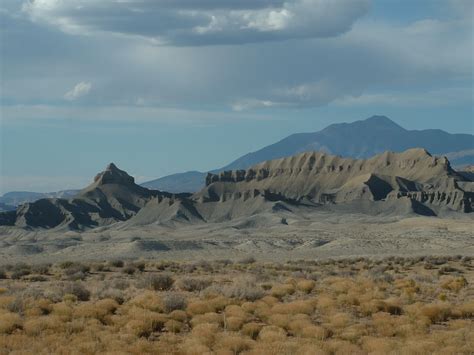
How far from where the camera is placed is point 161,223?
180500mm

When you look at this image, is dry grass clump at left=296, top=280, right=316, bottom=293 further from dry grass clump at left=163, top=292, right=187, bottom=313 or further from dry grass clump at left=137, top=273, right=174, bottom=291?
dry grass clump at left=163, top=292, right=187, bottom=313

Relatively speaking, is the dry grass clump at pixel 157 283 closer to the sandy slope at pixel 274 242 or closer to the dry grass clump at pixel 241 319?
the dry grass clump at pixel 241 319

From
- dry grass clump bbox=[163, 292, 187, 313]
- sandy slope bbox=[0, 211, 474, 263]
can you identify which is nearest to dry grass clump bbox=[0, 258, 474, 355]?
dry grass clump bbox=[163, 292, 187, 313]

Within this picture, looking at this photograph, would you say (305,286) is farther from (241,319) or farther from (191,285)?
(241,319)

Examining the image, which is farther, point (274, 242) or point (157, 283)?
point (274, 242)

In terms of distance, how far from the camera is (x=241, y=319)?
21.2 m

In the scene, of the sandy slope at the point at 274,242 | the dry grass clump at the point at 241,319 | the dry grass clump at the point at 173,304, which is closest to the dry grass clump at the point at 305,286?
the dry grass clump at the point at 241,319

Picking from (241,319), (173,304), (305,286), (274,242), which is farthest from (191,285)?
(274,242)

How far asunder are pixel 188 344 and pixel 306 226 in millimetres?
133621

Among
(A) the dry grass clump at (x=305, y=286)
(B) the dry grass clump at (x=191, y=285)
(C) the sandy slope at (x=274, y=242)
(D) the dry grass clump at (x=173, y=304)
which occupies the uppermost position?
(D) the dry grass clump at (x=173, y=304)

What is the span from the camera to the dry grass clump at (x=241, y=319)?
1808 centimetres

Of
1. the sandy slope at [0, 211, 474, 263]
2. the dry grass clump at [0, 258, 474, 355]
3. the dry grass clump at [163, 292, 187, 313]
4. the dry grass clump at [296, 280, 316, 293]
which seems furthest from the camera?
the sandy slope at [0, 211, 474, 263]

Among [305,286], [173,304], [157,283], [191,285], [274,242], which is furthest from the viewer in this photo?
[274,242]

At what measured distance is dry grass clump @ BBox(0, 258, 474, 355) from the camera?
59.3ft
